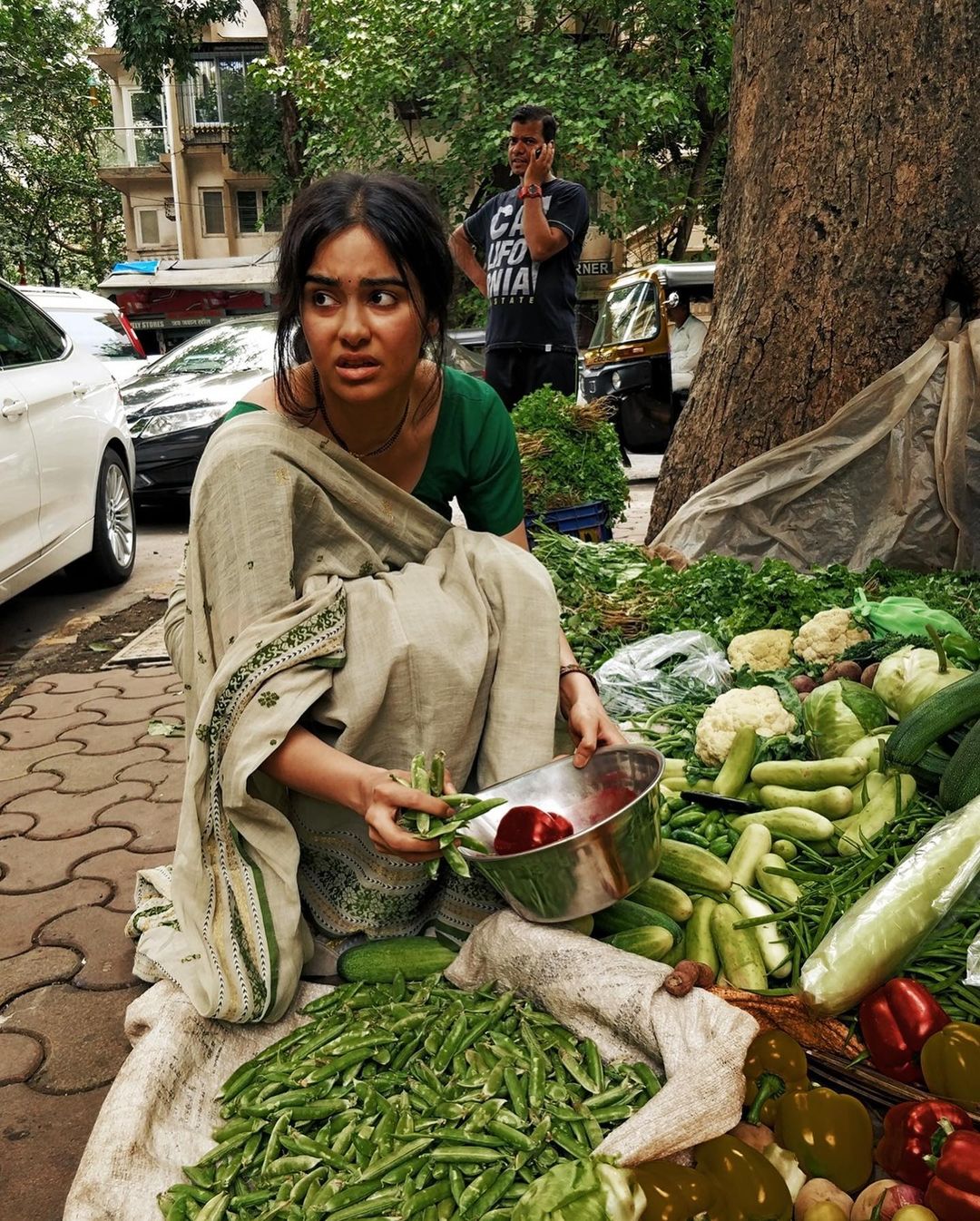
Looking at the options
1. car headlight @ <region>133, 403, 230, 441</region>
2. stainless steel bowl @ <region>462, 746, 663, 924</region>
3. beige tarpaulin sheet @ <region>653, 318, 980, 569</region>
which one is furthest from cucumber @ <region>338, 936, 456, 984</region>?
car headlight @ <region>133, 403, 230, 441</region>

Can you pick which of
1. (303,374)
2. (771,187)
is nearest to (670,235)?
(771,187)

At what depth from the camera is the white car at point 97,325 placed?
760 centimetres

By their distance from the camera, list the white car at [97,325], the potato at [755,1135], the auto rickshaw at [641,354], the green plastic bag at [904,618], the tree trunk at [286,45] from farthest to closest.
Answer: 1. the tree trunk at [286,45]
2. the auto rickshaw at [641,354]
3. the white car at [97,325]
4. the green plastic bag at [904,618]
5. the potato at [755,1135]

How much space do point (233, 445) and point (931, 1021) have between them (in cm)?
171

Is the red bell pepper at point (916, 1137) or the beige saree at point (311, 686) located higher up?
the beige saree at point (311, 686)

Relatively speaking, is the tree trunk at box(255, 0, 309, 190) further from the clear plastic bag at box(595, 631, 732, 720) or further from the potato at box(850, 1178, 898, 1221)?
the potato at box(850, 1178, 898, 1221)

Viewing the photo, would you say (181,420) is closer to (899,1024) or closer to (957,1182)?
(899,1024)

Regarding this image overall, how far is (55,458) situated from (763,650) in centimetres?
408

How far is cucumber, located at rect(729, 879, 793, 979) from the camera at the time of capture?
220cm

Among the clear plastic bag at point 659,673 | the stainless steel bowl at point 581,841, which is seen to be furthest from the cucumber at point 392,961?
the clear plastic bag at point 659,673

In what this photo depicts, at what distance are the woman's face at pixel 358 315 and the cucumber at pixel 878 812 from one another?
147 centimetres

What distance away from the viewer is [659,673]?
3.61 m

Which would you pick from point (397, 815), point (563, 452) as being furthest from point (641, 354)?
point (397, 815)

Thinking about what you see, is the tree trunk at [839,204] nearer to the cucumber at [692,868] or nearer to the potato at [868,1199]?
the cucumber at [692,868]
